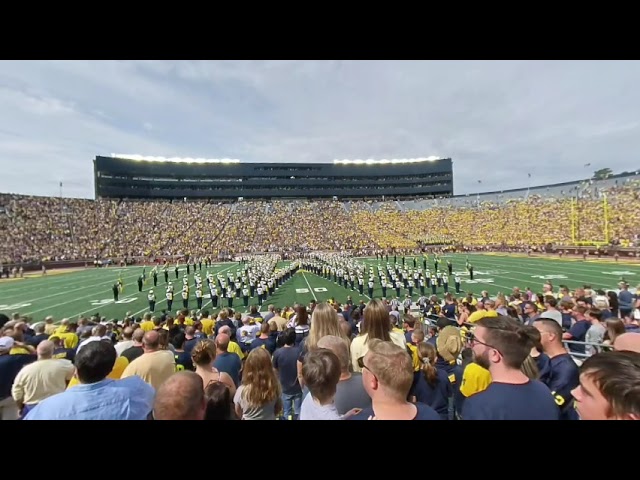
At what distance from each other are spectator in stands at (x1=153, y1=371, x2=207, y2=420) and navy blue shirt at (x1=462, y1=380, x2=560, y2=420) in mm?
1452

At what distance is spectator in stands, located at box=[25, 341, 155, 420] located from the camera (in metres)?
1.95

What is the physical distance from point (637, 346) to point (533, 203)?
52377 mm

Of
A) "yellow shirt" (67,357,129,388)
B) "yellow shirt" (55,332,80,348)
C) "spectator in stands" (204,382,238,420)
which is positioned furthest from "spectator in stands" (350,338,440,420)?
"yellow shirt" (55,332,80,348)

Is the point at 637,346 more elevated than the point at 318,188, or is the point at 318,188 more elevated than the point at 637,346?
the point at 318,188

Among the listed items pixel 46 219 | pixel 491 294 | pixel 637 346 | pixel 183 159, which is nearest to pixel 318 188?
pixel 183 159

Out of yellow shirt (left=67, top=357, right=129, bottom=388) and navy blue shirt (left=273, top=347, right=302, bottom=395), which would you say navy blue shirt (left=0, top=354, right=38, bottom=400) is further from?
navy blue shirt (left=273, top=347, right=302, bottom=395)

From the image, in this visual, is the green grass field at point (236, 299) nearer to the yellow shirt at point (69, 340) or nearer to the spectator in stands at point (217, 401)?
the yellow shirt at point (69, 340)

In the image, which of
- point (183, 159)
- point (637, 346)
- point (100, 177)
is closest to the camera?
point (637, 346)

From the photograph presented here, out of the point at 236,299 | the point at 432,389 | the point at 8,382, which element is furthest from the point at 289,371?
the point at 236,299
